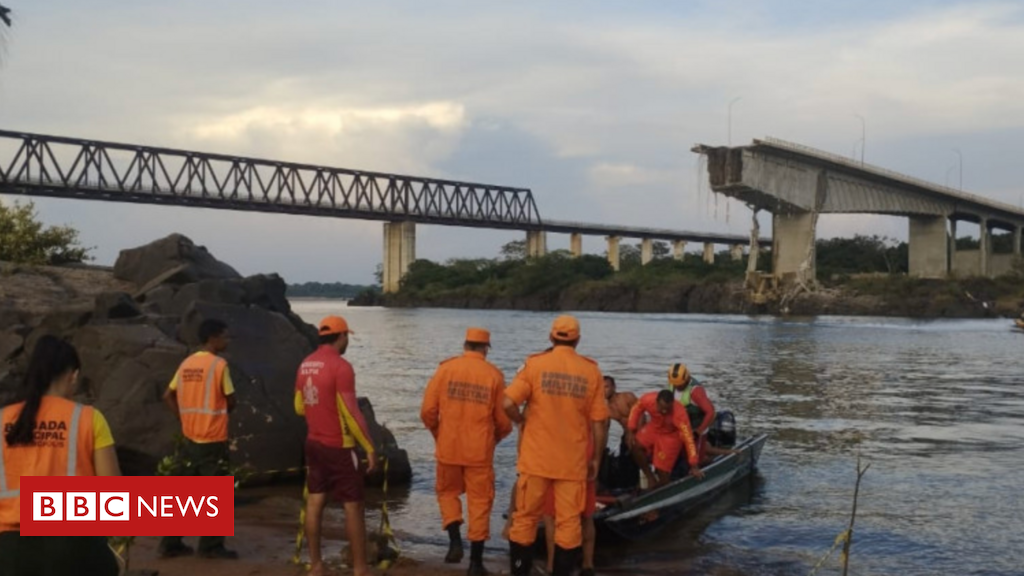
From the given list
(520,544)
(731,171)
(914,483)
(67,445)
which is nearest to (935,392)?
(914,483)

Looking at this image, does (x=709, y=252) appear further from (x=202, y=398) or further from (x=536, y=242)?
(x=202, y=398)

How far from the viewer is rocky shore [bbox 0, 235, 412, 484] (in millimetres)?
12508

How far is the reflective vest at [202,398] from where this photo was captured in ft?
27.7

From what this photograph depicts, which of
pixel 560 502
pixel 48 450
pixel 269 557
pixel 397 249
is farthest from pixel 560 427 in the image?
pixel 397 249

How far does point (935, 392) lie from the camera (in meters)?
30.3

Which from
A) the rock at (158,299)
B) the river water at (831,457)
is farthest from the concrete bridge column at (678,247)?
the rock at (158,299)

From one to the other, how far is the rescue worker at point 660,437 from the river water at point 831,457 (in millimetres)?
861

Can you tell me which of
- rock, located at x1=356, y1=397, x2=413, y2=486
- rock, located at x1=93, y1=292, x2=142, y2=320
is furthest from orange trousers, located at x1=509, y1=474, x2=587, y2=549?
rock, located at x1=93, y1=292, x2=142, y2=320

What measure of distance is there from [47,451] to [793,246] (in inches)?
3524

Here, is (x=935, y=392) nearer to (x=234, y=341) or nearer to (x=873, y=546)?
(x=873, y=546)

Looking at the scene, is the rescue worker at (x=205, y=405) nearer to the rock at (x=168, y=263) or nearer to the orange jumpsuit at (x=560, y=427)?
the orange jumpsuit at (x=560, y=427)

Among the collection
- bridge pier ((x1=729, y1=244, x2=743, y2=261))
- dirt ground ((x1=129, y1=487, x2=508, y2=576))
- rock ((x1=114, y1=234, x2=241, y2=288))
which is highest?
bridge pier ((x1=729, y1=244, x2=743, y2=261))

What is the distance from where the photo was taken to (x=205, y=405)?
8.48 metres

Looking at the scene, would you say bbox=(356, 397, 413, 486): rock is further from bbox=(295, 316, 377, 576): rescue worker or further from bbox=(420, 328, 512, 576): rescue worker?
bbox=(295, 316, 377, 576): rescue worker
